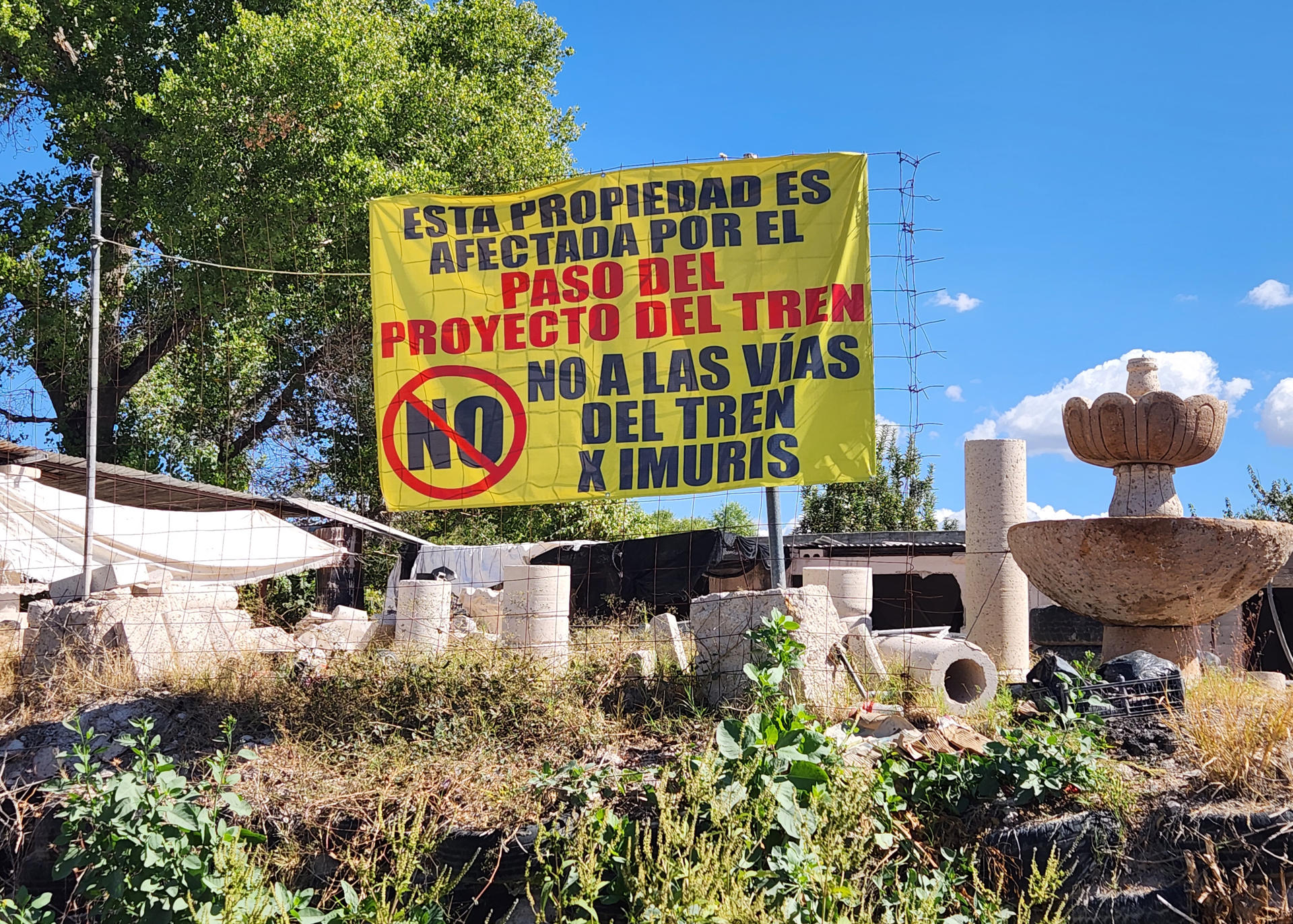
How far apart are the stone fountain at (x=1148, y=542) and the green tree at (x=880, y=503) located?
825 inches

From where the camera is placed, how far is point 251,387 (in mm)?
20156

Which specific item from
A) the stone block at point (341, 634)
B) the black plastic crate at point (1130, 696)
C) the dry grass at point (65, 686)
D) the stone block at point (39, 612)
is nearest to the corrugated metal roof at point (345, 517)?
the stone block at point (341, 634)

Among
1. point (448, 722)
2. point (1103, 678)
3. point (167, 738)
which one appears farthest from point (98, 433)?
point (1103, 678)

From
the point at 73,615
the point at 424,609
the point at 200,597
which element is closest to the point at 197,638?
the point at 200,597

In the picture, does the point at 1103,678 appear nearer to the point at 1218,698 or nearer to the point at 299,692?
the point at 1218,698

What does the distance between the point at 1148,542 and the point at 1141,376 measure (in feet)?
5.96

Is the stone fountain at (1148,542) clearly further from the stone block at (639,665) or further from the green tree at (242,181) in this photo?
the green tree at (242,181)

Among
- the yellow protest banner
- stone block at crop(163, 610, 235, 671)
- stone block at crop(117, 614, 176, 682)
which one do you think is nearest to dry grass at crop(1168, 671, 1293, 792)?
the yellow protest banner

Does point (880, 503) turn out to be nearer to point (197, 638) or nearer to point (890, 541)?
point (890, 541)

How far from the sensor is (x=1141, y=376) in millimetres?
8469

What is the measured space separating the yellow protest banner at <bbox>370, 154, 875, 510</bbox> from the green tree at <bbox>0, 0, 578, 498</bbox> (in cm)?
922

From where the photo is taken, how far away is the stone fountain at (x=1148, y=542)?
23.9 feet

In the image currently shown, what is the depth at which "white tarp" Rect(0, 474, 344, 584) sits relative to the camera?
1367 cm

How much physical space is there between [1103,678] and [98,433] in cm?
1912
